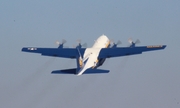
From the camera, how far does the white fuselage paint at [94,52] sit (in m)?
106

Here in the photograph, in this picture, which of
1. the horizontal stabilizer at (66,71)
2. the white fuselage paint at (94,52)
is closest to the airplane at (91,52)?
the white fuselage paint at (94,52)

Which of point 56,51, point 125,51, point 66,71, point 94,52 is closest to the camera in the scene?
point 66,71

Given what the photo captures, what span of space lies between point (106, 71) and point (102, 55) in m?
7.97

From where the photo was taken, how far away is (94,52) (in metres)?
111

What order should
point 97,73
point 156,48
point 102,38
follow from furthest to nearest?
point 102,38 → point 156,48 → point 97,73

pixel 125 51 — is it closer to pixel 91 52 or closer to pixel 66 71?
pixel 91 52

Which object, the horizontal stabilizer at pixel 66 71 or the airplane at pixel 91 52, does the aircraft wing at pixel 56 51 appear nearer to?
the airplane at pixel 91 52

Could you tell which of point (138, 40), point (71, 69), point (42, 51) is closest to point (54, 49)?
point (42, 51)

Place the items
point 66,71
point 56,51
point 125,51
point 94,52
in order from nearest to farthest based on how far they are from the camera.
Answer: point 66,71, point 125,51, point 94,52, point 56,51

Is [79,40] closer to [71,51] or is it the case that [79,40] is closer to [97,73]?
[71,51]

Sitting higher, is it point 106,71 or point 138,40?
point 138,40

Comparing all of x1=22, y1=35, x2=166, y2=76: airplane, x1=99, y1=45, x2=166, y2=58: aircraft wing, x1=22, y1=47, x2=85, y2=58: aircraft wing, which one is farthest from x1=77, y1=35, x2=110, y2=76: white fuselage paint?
x1=22, y1=47, x2=85, y2=58: aircraft wing

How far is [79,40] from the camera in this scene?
117 meters

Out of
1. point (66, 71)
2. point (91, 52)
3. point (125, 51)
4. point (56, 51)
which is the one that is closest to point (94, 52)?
point (91, 52)
